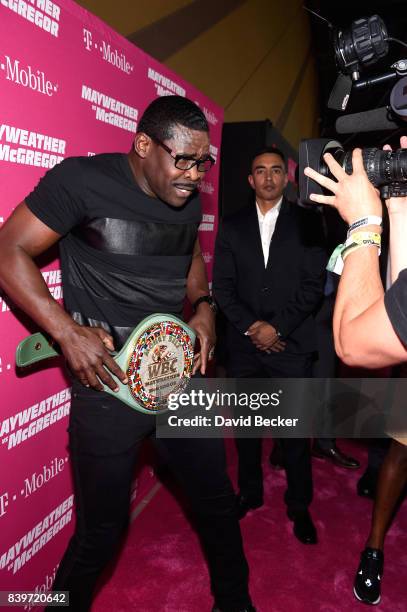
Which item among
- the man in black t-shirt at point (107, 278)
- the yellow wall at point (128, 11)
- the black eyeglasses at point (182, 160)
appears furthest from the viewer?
the yellow wall at point (128, 11)

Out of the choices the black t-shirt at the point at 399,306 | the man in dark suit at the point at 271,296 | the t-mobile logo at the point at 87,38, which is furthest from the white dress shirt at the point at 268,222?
the black t-shirt at the point at 399,306

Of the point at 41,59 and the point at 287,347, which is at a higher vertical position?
the point at 41,59

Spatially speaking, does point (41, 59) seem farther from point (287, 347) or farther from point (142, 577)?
point (142, 577)

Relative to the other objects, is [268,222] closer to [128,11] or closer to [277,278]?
[277,278]

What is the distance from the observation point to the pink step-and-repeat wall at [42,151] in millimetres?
1432

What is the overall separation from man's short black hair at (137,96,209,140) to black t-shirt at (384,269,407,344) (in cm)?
79

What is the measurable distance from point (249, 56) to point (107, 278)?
14.1 ft

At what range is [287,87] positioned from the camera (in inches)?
270

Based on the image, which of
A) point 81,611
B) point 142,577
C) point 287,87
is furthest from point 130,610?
point 287,87

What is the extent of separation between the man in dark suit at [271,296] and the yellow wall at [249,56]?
1.10 metres

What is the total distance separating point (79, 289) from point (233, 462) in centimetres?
200

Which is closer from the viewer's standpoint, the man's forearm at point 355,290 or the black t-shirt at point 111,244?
the man's forearm at point 355,290

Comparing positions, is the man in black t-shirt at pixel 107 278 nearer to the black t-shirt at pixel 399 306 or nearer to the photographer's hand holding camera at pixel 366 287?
the photographer's hand holding camera at pixel 366 287

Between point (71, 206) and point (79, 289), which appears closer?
point (71, 206)
